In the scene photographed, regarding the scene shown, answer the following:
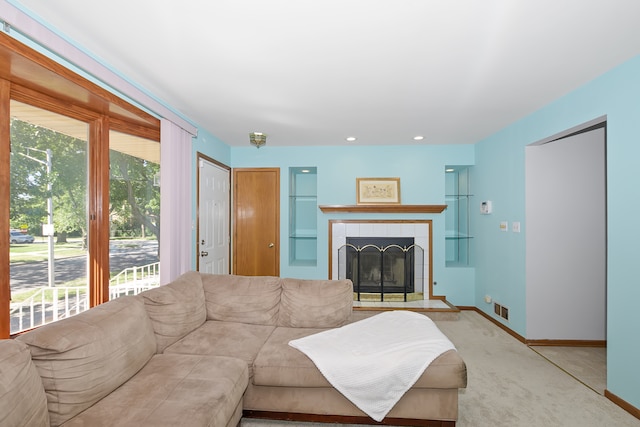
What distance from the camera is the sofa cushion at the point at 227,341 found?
2.12 metres

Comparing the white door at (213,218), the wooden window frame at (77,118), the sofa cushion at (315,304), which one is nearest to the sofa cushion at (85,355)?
the wooden window frame at (77,118)

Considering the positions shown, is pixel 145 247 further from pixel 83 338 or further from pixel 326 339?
pixel 326 339

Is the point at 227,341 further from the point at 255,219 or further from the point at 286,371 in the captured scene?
the point at 255,219

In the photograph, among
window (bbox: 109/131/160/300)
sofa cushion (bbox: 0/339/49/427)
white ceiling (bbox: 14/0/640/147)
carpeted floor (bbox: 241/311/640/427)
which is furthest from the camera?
window (bbox: 109/131/160/300)

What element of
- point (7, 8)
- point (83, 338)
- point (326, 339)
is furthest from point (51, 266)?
point (326, 339)

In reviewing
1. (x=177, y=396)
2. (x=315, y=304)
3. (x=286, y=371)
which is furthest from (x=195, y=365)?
(x=315, y=304)

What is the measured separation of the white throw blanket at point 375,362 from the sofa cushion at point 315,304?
1.28 ft

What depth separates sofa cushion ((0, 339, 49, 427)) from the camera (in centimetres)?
114

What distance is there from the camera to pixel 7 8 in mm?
1520

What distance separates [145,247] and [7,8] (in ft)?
7.17

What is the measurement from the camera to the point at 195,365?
1.86 meters

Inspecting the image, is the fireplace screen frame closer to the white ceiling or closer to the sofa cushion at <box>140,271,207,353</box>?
the white ceiling

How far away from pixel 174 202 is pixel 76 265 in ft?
3.10

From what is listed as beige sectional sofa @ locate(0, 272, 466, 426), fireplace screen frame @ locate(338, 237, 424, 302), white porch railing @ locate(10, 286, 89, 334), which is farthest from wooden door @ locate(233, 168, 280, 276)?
white porch railing @ locate(10, 286, 89, 334)
